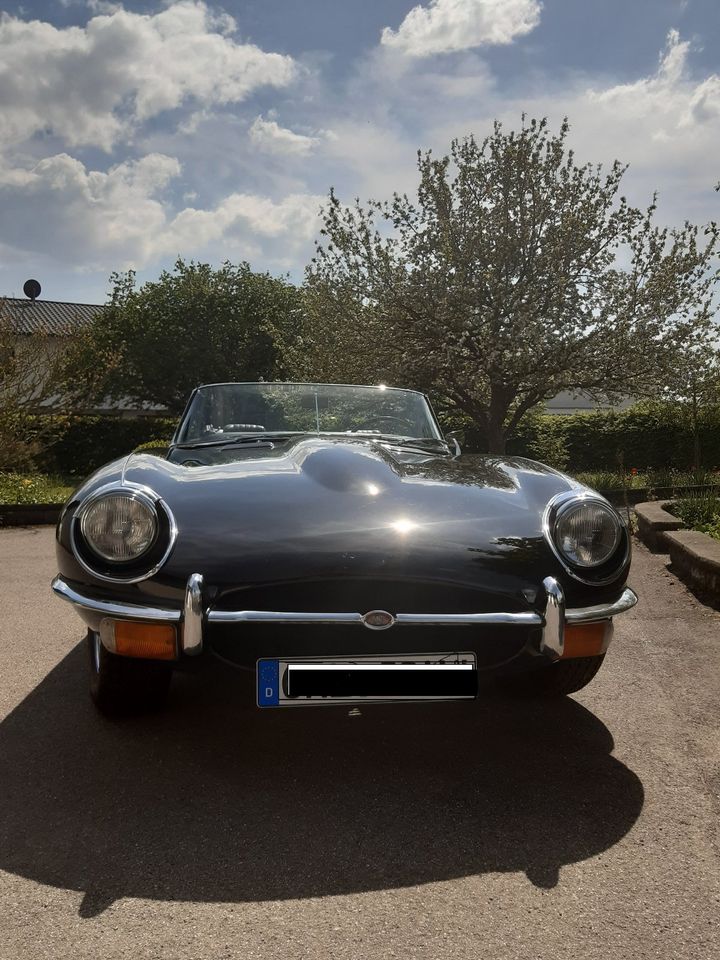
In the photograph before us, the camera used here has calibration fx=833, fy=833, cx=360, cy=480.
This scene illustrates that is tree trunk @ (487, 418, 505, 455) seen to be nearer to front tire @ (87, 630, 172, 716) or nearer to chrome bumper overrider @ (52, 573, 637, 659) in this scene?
front tire @ (87, 630, 172, 716)

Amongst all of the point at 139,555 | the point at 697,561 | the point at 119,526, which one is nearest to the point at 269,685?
the point at 139,555

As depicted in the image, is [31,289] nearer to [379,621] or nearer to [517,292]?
[517,292]

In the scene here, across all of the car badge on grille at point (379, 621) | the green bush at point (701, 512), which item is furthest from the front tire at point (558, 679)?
the green bush at point (701, 512)

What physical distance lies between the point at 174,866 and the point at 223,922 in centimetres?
29

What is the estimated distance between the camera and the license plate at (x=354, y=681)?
2.46 metres

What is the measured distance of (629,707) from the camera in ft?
11.1

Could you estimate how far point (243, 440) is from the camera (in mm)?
4105

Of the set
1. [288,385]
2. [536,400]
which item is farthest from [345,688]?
[536,400]

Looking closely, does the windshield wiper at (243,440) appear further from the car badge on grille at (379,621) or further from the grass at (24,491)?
the grass at (24,491)

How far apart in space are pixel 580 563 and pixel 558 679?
752 millimetres

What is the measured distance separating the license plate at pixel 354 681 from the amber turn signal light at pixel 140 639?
0.29 meters

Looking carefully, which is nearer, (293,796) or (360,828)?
(360,828)

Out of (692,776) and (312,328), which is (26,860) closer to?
(692,776)

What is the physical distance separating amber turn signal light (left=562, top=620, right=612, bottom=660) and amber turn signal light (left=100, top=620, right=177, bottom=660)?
1228 millimetres
